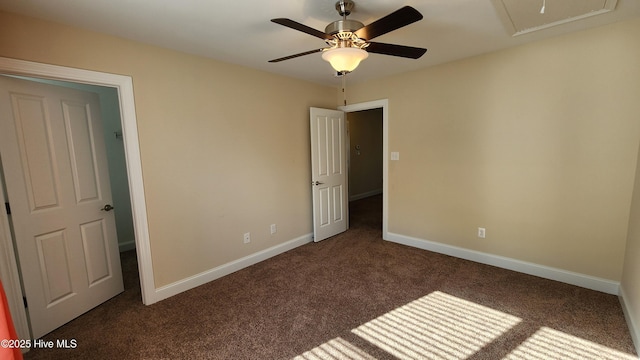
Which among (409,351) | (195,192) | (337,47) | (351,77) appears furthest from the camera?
(351,77)

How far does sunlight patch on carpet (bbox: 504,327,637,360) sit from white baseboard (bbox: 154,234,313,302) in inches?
99.2

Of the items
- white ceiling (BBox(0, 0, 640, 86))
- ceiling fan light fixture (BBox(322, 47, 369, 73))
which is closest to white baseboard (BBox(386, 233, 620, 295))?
white ceiling (BBox(0, 0, 640, 86))

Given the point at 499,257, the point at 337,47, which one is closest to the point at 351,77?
the point at 337,47

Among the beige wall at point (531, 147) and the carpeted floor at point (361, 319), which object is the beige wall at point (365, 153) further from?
the carpeted floor at point (361, 319)

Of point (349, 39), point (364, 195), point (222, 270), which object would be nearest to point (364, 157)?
point (364, 195)

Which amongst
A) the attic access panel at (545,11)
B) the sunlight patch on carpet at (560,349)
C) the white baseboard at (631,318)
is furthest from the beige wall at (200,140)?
the white baseboard at (631,318)

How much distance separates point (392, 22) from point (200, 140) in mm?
2085

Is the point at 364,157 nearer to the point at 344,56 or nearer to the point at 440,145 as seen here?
the point at 440,145

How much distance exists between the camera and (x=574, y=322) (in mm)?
2062

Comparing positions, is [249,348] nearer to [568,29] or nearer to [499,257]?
[499,257]

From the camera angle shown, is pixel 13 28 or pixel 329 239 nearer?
pixel 13 28

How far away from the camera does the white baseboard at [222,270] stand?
2576mm

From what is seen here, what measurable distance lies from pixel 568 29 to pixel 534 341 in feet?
8.37

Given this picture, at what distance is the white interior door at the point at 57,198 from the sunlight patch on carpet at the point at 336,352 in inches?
77.3
